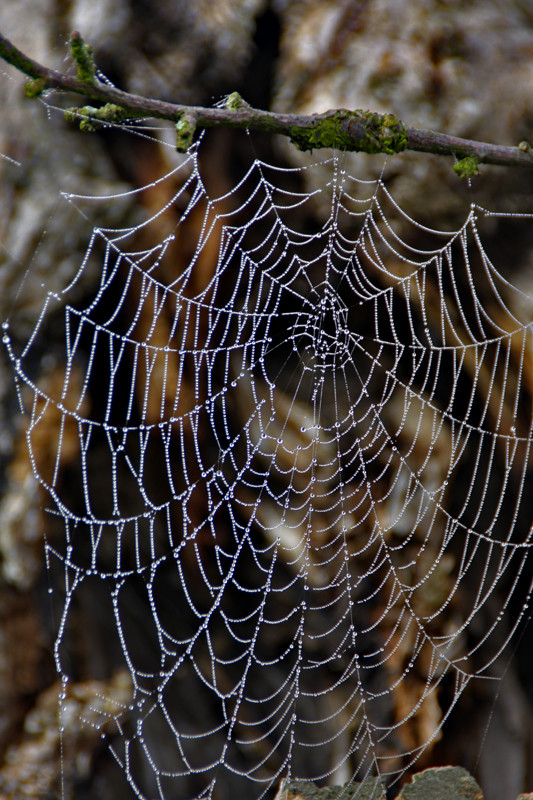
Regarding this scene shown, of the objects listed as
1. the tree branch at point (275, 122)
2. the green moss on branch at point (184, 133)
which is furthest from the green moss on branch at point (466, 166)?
the green moss on branch at point (184, 133)

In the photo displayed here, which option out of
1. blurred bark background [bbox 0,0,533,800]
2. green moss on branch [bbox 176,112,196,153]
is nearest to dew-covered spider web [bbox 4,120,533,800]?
blurred bark background [bbox 0,0,533,800]

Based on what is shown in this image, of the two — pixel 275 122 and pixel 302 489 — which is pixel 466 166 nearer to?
pixel 275 122

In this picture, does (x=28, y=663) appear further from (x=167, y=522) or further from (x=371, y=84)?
(x=371, y=84)

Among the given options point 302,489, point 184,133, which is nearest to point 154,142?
point 184,133

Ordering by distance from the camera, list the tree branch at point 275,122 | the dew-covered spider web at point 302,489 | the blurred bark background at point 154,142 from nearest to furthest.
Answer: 1. the tree branch at point 275,122
2. the blurred bark background at point 154,142
3. the dew-covered spider web at point 302,489

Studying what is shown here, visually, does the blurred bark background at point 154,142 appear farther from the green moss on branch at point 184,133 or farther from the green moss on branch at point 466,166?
the green moss on branch at point 184,133
